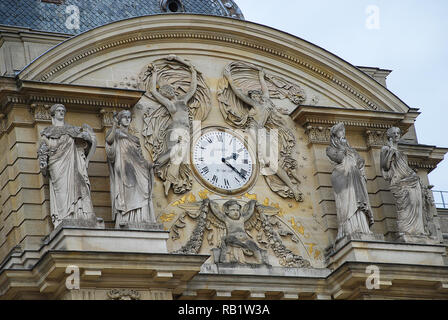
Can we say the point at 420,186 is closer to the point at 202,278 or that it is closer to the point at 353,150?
the point at 353,150

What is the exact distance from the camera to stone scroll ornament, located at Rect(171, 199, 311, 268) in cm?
1948

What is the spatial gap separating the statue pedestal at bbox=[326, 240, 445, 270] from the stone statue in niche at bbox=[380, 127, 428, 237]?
46 centimetres

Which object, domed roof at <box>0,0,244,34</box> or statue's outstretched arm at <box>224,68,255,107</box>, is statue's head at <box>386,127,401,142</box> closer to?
statue's outstretched arm at <box>224,68,255,107</box>

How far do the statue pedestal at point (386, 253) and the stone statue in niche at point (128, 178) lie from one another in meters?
3.12

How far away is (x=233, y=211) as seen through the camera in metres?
19.8

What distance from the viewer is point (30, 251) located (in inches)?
722

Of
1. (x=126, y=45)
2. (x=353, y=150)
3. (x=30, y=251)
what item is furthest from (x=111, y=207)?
(x=353, y=150)

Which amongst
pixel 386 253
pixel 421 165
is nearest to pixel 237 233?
pixel 386 253

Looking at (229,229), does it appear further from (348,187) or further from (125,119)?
(125,119)

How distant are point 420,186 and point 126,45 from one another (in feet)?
17.5

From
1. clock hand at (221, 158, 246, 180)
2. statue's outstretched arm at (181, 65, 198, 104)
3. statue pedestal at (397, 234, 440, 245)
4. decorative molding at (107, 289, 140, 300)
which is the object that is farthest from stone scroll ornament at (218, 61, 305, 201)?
decorative molding at (107, 289, 140, 300)

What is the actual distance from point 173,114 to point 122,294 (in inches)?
136

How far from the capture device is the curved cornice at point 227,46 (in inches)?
778

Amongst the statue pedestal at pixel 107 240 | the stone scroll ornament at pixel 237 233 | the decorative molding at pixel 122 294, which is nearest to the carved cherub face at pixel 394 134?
the stone scroll ornament at pixel 237 233
